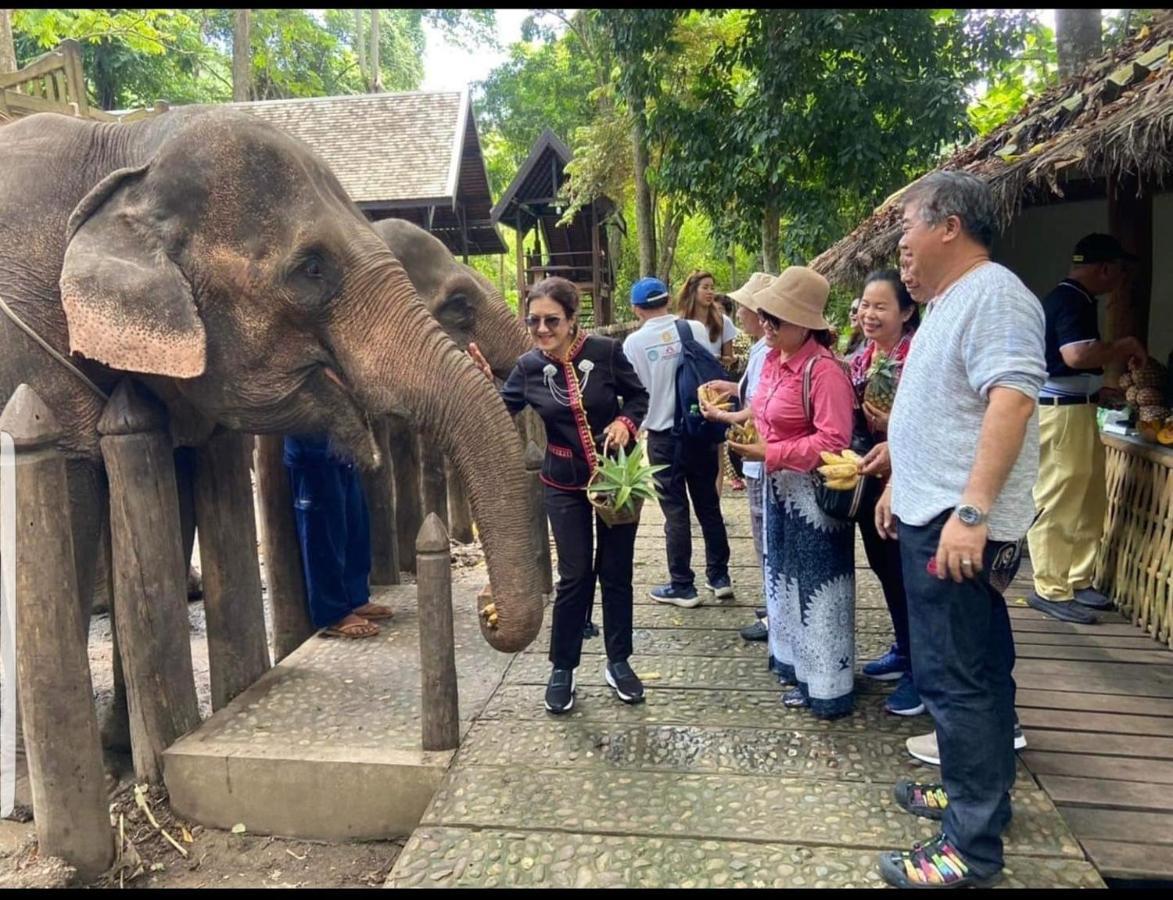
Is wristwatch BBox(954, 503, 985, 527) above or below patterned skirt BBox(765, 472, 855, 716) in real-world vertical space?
above

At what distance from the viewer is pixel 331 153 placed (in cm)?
1412

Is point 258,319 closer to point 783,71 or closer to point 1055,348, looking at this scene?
point 1055,348

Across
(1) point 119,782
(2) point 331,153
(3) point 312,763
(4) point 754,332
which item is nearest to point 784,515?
(4) point 754,332

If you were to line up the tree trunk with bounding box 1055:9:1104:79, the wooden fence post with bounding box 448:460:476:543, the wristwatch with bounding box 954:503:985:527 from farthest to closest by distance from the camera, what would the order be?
the tree trunk with bounding box 1055:9:1104:79 → the wooden fence post with bounding box 448:460:476:543 → the wristwatch with bounding box 954:503:985:527

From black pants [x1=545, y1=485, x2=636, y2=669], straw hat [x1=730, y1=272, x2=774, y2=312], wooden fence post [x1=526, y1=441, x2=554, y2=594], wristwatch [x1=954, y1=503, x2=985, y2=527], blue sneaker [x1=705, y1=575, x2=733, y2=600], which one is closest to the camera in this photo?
wristwatch [x1=954, y1=503, x2=985, y2=527]

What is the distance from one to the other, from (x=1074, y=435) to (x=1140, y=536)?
2.06 feet

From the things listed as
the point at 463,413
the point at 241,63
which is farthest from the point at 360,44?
the point at 463,413

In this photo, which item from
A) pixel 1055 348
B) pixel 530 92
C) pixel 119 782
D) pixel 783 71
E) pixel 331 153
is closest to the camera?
pixel 119 782

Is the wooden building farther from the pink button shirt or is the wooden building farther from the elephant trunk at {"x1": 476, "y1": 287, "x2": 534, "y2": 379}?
the pink button shirt

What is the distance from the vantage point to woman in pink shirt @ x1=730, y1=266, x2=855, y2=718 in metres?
3.21

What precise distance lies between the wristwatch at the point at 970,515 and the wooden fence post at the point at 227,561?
3.01m

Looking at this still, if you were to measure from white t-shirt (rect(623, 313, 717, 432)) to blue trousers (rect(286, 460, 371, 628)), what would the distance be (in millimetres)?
1753

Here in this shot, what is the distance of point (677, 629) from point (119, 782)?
2.75 meters

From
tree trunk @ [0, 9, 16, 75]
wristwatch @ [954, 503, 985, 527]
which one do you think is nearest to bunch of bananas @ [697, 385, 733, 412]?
wristwatch @ [954, 503, 985, 527]
